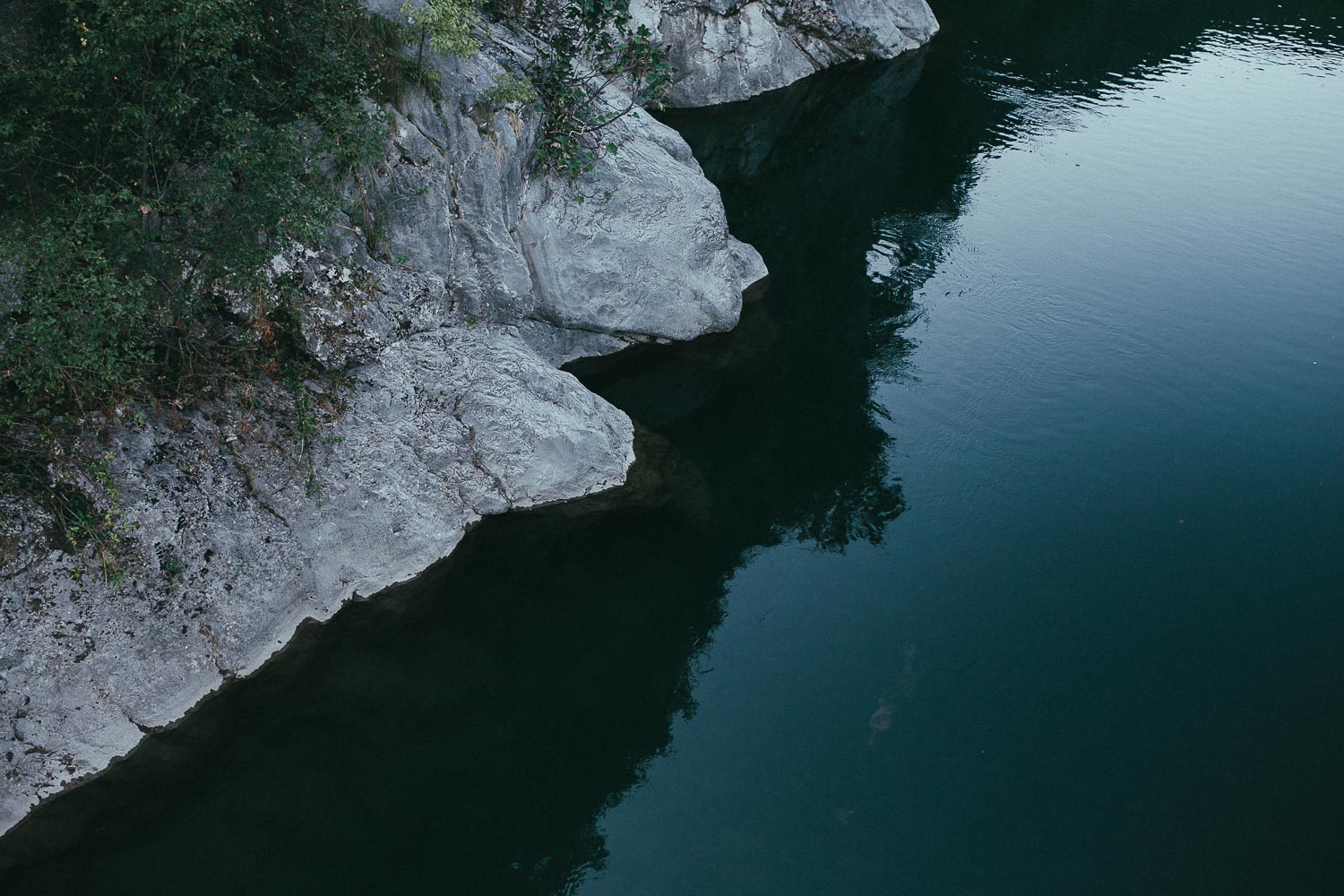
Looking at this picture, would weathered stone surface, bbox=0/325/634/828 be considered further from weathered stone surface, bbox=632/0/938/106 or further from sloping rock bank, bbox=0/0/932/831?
weathered stone surface, bbox=632/0/938/106

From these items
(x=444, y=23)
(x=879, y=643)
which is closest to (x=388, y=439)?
(x=444, y=23)

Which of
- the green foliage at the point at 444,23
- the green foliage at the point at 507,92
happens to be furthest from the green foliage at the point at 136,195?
the green foliage at the point at 507,92

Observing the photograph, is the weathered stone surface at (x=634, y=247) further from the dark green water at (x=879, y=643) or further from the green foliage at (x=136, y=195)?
the green foliage at (x=136, y=195)

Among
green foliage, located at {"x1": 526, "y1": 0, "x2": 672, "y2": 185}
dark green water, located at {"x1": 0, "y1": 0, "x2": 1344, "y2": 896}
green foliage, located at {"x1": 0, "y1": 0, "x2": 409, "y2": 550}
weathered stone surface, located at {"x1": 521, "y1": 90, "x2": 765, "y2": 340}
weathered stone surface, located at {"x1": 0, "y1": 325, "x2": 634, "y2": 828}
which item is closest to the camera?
green foliage, located at {"x1": 0, "y1": 0, "x2": 409, "y2": 550}

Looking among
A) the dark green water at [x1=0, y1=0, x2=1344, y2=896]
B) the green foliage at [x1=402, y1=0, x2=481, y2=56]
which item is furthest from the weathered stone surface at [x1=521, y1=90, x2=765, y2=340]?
the green foliage at [x1=402, y1=0, x2=481, y2=56]

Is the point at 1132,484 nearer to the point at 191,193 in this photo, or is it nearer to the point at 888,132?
the point at 191,193

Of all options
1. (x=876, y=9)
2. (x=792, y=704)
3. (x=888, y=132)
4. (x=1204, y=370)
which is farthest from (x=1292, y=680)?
(x=876, y=9)
